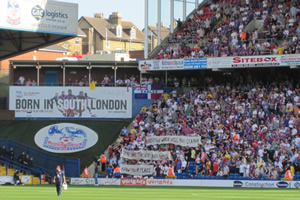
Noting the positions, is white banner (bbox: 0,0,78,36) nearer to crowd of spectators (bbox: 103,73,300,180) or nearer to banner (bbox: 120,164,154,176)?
crowd of spectators (bbox: 103,73,300,180)

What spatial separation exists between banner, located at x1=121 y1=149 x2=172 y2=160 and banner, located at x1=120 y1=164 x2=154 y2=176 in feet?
3.12

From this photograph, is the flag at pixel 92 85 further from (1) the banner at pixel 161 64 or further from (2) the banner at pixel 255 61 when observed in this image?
(2) the banner at pixel 255 61

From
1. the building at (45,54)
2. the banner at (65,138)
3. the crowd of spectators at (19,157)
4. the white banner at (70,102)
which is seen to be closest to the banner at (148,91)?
the white banner at (70,102)

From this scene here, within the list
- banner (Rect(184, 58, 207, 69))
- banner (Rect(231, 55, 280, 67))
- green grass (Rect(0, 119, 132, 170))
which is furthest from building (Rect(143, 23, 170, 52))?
banner (Rect(231, 55, 280, 67))

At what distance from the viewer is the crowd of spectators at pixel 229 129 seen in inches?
1430

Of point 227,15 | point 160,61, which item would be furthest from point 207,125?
point 227,15

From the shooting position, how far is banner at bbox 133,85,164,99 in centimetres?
4734

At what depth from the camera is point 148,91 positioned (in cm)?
4750

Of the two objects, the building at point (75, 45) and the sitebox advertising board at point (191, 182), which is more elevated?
the building at point (75, 45)

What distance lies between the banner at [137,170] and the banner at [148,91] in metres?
8.74

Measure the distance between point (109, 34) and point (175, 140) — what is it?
63.6 m

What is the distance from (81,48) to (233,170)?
214 feet

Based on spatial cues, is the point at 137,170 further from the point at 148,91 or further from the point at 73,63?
the point at 73,63

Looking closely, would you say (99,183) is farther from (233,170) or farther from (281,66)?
(281,66)
